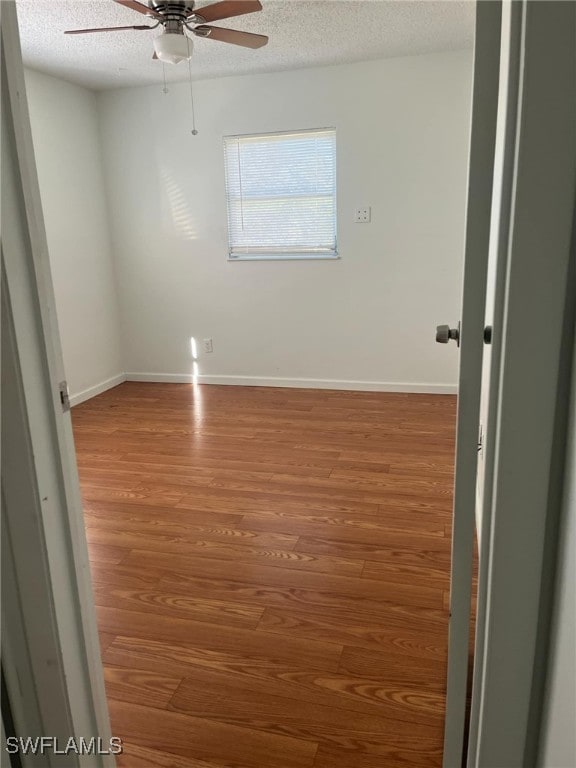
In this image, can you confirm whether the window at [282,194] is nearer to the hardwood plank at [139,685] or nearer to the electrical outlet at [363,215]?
the electrical outlet at [363,215]

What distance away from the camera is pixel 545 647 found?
926mm

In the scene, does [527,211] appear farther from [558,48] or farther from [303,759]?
[303,759]

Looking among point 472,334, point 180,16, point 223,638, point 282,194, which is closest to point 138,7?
point 180,16

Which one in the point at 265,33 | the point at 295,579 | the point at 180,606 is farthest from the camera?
the point at 265,33

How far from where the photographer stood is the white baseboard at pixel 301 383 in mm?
4172

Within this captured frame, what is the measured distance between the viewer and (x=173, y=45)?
243 cm

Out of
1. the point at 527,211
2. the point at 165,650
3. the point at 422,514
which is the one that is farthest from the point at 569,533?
the point at 422,514

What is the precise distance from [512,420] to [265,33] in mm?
3046

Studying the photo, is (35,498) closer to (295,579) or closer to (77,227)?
(295,579)

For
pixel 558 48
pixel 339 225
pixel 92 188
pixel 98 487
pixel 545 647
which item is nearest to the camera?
pixel 558 48

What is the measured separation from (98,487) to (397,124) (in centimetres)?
303

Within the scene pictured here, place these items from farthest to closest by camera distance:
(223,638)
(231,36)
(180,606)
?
1. (231,36)
2. (180,606)
3. (223,638)

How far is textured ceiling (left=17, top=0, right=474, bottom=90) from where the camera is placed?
9.01ft

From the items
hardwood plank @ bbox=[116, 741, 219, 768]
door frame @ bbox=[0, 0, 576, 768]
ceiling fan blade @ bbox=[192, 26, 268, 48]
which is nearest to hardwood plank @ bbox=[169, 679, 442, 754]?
hardwood plank @ bbox=[116, 741, 219, 768]
